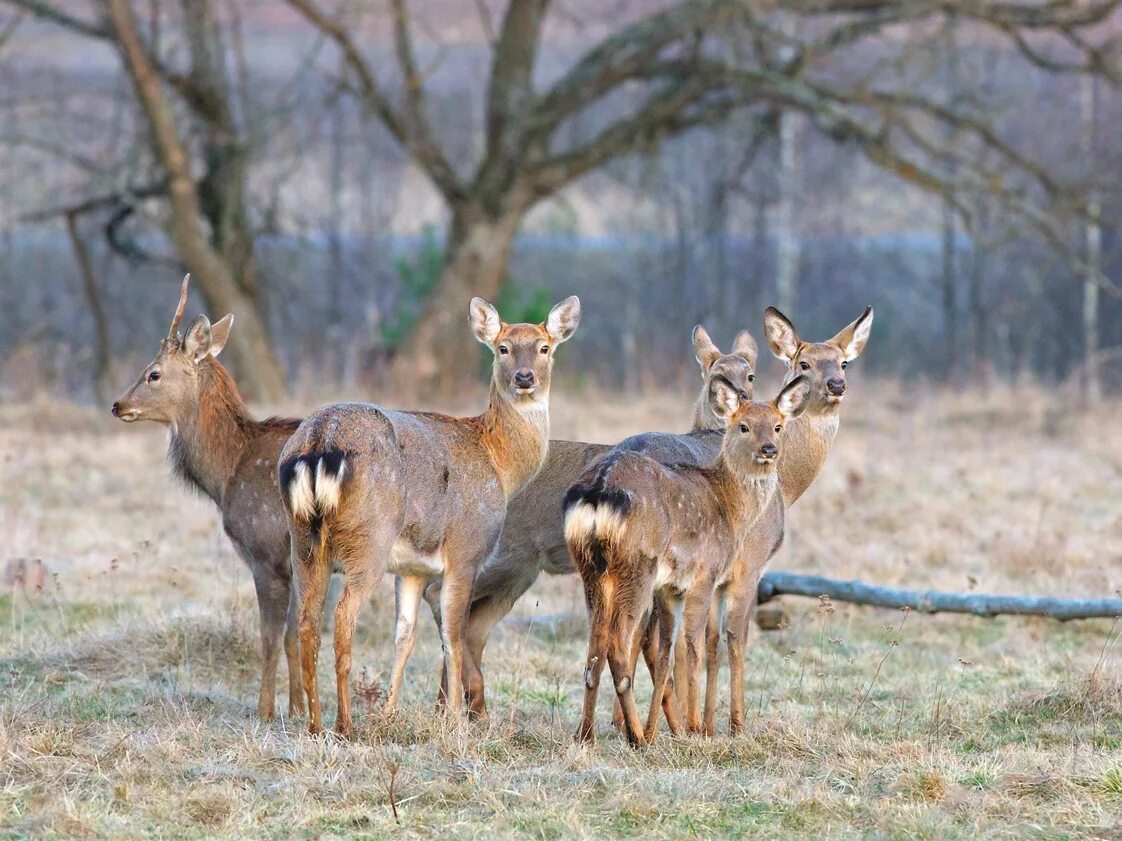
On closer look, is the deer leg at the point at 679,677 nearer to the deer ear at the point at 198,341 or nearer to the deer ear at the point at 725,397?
the deer ear at the point at 725,397

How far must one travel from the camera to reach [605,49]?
1870 centimetres

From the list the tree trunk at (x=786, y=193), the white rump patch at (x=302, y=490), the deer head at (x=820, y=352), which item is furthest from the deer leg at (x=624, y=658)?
the tree trunk at (x=786, y=193)

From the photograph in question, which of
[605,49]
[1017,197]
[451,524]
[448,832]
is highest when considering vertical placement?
[605,49]

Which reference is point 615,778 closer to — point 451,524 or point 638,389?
point 451,524

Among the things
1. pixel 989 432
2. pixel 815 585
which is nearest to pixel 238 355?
pixel 989 432

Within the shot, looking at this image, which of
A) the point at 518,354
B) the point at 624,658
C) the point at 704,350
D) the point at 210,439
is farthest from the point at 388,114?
the point at 624,658

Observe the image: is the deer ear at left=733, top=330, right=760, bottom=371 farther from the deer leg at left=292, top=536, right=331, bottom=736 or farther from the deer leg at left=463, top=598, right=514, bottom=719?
the deer leg at left=292, top=536, right=331, bottom=736

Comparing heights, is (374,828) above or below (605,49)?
below

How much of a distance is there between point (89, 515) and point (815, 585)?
601cm

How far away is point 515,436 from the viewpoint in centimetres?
797

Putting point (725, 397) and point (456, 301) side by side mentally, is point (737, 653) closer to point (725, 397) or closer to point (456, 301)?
point (725, 397)

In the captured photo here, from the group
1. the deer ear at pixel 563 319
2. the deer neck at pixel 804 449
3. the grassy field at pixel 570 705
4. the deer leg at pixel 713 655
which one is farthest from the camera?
the deer ear at pixel 563 319

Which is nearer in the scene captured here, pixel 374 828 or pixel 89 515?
pixel 374 828

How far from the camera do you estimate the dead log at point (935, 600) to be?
915cm
